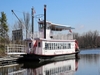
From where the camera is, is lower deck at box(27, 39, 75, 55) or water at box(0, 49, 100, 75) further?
lower deck at box(27, 39, 75, 55)

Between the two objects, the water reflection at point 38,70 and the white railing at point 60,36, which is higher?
the white railing at point 60,36

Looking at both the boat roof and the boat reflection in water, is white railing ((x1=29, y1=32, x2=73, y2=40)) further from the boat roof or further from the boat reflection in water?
the boat reflection in water

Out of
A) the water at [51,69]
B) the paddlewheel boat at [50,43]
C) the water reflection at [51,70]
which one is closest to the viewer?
the water at [51,69]

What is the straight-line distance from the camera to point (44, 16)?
2725 centimetres

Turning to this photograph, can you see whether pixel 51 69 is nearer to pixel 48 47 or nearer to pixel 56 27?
pixel 48 47

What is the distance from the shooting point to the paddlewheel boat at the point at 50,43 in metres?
26.8

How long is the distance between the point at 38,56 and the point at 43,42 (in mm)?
2262

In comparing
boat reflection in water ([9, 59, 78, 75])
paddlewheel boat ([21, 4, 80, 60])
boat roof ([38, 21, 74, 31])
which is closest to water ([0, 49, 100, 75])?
boat reflection in water ([9, 59, 78, 75])

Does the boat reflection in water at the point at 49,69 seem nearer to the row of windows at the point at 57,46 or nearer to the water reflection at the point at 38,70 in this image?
the water reflection at the point at 38,70

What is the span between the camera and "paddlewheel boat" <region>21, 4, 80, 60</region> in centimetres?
2675

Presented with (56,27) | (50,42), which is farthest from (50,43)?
(56,27)

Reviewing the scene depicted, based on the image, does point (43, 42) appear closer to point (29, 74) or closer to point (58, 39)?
point (58, 39)

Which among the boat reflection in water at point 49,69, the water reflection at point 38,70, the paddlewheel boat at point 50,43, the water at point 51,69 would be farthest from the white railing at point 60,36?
the water reflection at point 38,70

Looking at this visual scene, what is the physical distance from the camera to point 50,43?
28375 millimetres
